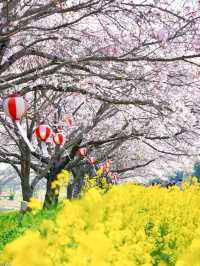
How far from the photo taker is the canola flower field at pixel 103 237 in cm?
205

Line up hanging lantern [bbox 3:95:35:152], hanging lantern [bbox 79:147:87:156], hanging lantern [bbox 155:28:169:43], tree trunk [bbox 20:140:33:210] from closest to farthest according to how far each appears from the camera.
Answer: hanging lantern [bbox 155:28:169:43] < hanging lantern [bbox 3:95:35:152] < tree trunk [bbox 20:140:33:210] < hanging lantern [bbox 79:147:87:156]

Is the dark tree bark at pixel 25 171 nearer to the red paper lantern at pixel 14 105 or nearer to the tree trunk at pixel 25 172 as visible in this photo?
the tree trunk at pixel 25 172

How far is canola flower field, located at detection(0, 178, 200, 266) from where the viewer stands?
6.73 ft

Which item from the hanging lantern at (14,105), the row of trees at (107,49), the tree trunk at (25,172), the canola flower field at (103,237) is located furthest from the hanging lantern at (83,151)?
the canola flower field at (103,237)

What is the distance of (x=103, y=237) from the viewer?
6.91ft

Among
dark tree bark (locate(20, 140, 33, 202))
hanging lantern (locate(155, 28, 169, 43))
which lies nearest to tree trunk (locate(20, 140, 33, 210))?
dark tree bark (locate(20, 140, 33, 202))

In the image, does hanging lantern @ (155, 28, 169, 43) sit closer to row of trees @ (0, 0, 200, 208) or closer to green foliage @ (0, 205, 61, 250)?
row of trees @ (0, 0, 200, 208)

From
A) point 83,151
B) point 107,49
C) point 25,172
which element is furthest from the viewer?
point 83,151

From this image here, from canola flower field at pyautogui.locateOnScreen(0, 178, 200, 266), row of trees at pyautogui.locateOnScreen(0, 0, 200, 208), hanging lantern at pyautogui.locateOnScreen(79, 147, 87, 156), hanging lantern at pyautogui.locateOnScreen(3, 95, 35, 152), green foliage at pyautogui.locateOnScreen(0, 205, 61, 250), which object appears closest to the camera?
canola flower field at pyautogui.locateOnScreen(0, 178, 200, 266)

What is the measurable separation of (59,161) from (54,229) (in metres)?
18.1

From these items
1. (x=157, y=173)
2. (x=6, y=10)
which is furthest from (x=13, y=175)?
(x=6, y=10)

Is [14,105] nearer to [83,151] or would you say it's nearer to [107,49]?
[107,49]

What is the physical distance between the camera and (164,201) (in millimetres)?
7773

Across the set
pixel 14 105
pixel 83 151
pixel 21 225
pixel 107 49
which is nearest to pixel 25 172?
pixel 83 151
